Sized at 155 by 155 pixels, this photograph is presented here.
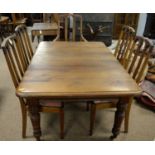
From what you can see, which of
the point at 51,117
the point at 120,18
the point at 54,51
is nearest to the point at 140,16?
the point at 120,18

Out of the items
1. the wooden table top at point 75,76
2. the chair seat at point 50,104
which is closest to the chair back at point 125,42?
the wooden table top at point 75,76

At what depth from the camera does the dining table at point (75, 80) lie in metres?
1.25

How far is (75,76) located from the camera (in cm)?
144

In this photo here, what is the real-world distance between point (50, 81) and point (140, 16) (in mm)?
4452

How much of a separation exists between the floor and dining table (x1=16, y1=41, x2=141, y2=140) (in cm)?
24

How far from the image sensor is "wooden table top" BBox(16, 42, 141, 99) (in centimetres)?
124

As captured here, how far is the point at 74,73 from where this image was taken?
149 cm

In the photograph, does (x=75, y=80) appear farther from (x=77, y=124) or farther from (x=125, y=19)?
(x=125, y=19)

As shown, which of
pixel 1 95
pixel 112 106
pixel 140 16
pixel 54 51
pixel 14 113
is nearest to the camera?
pixel 112 106

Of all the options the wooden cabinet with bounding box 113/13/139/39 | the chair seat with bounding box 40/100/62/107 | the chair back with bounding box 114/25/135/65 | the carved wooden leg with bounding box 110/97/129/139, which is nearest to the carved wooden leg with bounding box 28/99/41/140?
the chair seat with bounding box 40/100/62/107

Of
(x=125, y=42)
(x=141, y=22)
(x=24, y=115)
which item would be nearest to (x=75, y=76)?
(x=24, y=115)

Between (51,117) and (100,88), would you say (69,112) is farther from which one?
(100,88)

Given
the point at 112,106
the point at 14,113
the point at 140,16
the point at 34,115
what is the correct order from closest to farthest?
the point at 34,115
the point at 112,106
the point at 14,113
the point at 140,16

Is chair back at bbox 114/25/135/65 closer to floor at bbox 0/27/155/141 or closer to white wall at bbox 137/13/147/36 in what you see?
floor at bbox 0/27/155/141
